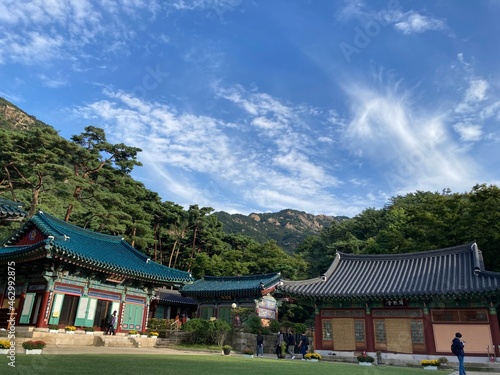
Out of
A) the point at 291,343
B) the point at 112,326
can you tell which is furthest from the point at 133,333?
the point at 291,343

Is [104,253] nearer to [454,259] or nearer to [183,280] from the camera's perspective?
[183,280]

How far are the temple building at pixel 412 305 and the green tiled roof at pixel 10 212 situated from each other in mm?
16288

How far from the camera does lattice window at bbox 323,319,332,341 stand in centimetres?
2379

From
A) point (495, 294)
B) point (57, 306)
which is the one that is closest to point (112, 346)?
point (57, 306)

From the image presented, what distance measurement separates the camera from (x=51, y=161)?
118 feet

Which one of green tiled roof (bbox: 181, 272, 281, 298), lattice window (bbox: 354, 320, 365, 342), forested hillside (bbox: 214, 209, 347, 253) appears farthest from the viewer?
forested hillside (bbox: 214, 209, 347, 253)

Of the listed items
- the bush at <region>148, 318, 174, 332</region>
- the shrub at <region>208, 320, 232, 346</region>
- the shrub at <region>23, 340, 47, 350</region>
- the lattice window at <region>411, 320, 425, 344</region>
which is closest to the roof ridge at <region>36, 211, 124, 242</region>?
the bush at <region>148, 318, 174, 332</region>

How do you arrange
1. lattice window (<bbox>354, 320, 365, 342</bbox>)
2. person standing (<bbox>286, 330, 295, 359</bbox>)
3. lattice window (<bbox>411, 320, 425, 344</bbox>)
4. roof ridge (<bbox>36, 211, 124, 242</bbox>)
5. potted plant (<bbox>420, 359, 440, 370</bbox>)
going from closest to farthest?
potted plant (<bbox>420, 359, 440, 370</bbox>)
lattice window (<bbox>411, 320, 425, 344</bbox>)
roof ridge (<bbox>36, 211, 124, 242</bbox>)
lattice window (<bbox>354, 320, 365, 342</bbox>)
person standing (<bbox>286, 330, 295, 359</bbox>)

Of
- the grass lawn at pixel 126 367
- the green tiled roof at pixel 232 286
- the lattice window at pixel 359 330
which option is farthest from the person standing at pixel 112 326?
the lattice window at pixel 359 330

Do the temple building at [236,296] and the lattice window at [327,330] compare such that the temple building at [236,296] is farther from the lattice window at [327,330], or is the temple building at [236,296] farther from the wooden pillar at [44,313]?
the wooden pillar at [44,313]

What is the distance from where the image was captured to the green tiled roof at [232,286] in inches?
1180

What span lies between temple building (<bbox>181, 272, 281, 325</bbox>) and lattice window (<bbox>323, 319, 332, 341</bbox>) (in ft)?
20.2

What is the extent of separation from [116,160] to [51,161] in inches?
534

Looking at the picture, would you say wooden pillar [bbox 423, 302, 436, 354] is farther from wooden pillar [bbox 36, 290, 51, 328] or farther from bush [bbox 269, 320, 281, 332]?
wooden pillar [bbox 36, 290, 51, 328]
